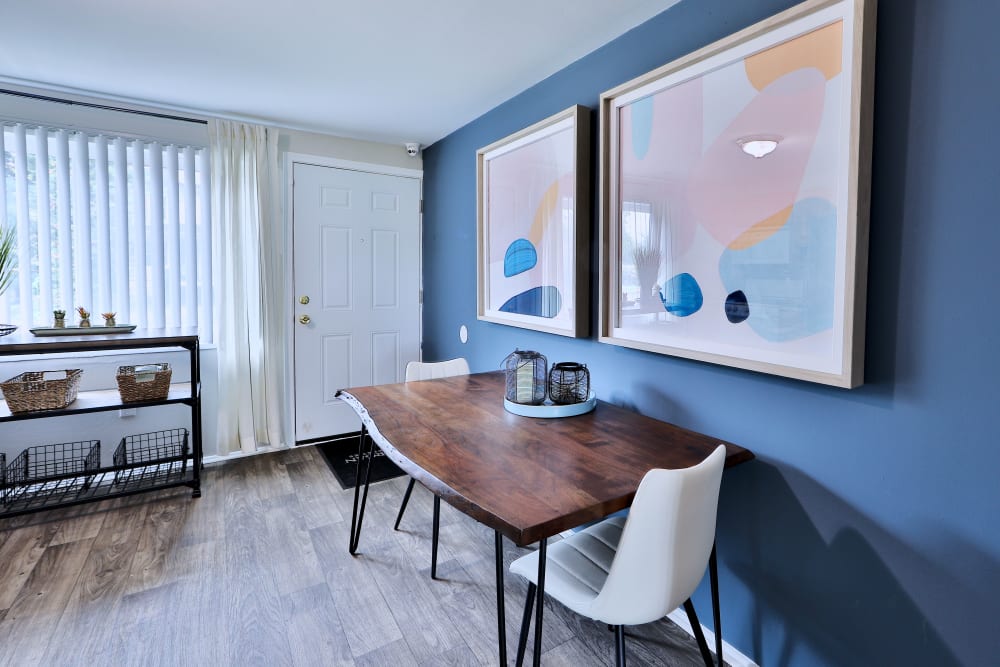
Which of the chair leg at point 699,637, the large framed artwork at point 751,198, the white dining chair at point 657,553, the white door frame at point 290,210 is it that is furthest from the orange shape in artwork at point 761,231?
the white door frame at point 290,210

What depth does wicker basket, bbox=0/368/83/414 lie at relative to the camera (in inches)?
94.0

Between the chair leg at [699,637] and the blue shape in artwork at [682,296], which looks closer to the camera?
the chair leg at [699,637]

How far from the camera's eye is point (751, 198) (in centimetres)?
150

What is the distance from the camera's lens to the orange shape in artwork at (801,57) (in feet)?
4.22

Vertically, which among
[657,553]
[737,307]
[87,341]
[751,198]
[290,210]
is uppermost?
[290,210]

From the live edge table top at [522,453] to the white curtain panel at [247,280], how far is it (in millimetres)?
1564

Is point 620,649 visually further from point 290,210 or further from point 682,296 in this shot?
point 290,210

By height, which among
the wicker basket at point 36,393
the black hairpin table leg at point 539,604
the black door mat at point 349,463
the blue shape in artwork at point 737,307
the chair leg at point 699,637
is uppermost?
the blue shape in artwork at point 737,307

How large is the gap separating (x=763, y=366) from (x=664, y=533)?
0.64 meters

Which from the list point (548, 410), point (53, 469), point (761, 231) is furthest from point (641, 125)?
point (53, 469)

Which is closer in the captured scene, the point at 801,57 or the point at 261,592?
the point at 801,57

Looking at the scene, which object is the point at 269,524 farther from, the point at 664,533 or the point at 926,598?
the point at 926,598

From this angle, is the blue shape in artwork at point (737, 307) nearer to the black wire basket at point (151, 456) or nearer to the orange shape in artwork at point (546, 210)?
the orange shape in artwork at point (546, 210)

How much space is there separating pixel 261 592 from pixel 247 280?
2006 millimetres
